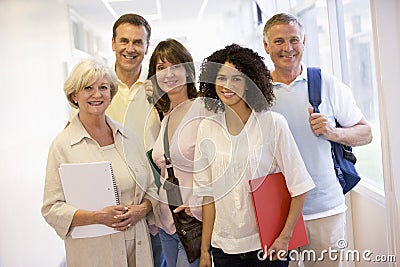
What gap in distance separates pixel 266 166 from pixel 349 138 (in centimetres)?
32

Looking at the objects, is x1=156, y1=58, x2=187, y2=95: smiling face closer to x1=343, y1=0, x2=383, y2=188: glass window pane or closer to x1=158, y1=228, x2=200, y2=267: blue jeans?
x1=158, y1=228, x2=200, y2=267: blue jeans

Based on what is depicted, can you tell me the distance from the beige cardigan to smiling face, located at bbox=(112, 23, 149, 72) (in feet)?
0.84

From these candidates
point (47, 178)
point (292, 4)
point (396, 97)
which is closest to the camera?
point (396, 97)

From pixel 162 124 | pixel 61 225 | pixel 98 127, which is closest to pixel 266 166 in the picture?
pixel 162 124

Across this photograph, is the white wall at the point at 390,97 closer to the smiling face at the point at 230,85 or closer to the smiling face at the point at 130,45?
the smiling face at the point at 230,85

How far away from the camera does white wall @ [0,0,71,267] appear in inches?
82.0

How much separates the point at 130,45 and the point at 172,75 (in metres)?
0.28

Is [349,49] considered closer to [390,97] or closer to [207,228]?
[390,97]

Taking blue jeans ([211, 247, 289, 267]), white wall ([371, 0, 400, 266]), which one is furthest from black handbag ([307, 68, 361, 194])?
blue jeans ([211, 247, 289, 267])

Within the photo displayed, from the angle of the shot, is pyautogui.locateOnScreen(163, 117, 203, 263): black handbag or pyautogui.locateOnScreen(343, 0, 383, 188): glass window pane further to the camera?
pyautogui.locateOnScreen(343, 0, 383, 188): glass window pane

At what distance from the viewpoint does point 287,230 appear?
60.8 inches

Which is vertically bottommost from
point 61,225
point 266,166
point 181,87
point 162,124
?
point 61,225

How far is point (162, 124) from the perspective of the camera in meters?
1.71

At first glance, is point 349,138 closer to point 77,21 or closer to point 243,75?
point 243,75
